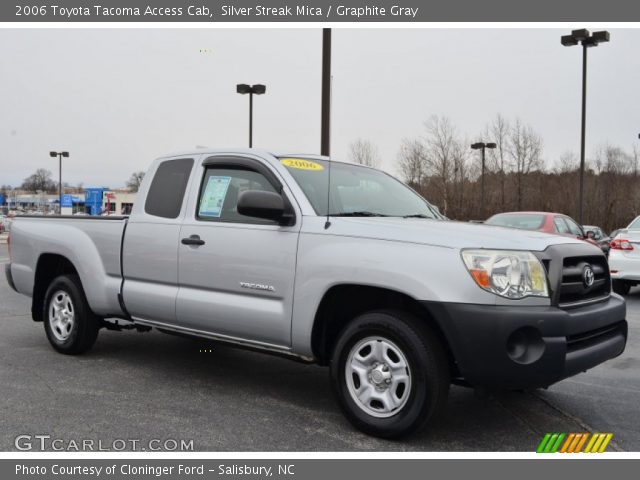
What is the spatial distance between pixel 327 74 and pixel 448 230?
8944 mm

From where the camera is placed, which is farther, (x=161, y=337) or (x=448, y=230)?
(x=161, y=337)

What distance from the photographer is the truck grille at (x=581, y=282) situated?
3847 mm

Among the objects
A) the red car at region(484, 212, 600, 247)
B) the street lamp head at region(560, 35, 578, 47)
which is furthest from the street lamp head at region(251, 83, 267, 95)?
the red car at region(484, 212, 600, 247)

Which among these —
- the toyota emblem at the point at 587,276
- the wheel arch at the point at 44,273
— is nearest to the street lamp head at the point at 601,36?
the toyota emblem at the point at 587,276

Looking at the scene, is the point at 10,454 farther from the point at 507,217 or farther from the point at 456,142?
the point at 456,142

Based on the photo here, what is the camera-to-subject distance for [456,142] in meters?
42.3

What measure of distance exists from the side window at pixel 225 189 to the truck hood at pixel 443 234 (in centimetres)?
85

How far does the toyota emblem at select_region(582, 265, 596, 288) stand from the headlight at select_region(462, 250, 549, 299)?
18.7 inches

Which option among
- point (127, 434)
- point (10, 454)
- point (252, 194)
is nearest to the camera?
point (10, 454)

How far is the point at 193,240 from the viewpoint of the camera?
4.92 metres

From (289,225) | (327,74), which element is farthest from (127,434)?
(327,74)

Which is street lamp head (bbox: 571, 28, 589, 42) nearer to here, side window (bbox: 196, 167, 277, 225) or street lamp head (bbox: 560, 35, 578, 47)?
street lamp head (bbox: 560, 35, 578, 47)

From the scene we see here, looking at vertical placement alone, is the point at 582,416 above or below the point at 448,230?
below

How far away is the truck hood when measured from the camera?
374 centimetres
